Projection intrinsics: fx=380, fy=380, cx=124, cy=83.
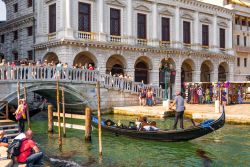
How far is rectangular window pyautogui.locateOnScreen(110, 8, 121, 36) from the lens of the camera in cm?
2308

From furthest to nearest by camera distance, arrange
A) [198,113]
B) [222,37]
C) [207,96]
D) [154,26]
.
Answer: [222,37] → [154,26] → [207,96] → [198,113]

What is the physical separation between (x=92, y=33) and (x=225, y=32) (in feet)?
43.1

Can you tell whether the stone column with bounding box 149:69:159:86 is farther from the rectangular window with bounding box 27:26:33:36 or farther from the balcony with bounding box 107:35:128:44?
the rectangular window with bounding box 27:26:33:36

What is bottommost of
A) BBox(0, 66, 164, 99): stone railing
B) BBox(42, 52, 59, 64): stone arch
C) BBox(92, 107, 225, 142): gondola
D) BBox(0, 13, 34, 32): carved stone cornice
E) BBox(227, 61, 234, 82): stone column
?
BBox(92, 107, 225, 142): gondola

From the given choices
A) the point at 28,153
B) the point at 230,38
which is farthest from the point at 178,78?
the point at 28,153

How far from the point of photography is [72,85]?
1803cm

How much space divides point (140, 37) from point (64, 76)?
27.3 feet

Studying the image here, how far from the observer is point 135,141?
12.0m

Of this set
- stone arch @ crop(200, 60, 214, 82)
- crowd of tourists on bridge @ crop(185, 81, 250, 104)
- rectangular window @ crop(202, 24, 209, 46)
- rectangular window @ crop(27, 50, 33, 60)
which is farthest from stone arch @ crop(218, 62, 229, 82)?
rectangular window @ crop(27, 50, 33, 60)

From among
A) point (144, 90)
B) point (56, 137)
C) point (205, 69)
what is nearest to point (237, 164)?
point (56, 137)

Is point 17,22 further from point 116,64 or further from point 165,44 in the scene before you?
point 165,44

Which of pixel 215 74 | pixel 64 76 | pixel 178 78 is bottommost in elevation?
pixel 64 76

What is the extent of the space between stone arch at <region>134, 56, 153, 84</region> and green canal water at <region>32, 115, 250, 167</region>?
11.9 meters

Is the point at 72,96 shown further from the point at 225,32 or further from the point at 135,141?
the point at 225,32
